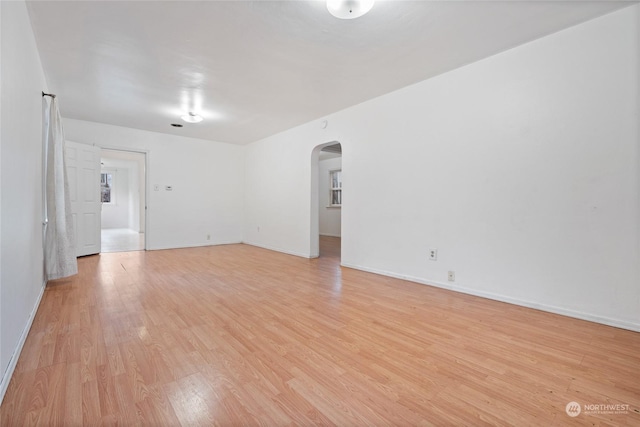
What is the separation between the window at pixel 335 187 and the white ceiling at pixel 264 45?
4538 mm

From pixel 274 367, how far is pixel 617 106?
317cm

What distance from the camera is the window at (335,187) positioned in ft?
28.4

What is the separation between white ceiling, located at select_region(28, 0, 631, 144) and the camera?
2.18m

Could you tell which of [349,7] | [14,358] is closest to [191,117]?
[349,7]

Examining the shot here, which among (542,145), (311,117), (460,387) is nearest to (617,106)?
(542,145)

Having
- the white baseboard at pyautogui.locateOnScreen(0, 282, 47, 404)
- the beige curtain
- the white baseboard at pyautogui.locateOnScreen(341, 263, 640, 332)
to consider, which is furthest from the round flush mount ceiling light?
the beige curtain

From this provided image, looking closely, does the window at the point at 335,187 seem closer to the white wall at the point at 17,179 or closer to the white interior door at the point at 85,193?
the white interior door at the point at 85,193

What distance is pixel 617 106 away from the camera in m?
2.23

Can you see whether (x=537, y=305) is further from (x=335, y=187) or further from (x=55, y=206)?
(x=335, y=187)

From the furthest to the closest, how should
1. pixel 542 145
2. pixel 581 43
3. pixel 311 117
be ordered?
→ pixel 311 117 < pixel 542 145 < pixel 581 43

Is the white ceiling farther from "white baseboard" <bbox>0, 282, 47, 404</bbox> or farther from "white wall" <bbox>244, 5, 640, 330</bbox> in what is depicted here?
"white baseboard" <bbox>0, 282, 47, 404</bbox>

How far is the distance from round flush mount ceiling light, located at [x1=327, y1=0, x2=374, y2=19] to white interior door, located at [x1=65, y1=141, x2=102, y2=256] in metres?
5.01

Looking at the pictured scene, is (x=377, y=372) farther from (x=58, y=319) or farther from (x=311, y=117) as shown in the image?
(x=311, y=117)

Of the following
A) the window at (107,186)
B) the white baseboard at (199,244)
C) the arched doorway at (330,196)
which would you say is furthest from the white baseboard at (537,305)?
the window at (107,186)
